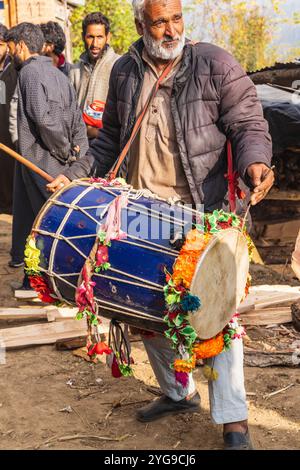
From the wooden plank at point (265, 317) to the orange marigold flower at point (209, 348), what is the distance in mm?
2057

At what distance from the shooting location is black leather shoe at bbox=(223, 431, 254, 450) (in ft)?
11.7

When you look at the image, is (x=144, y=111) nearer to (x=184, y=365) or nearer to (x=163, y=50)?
(x=163, y=50)

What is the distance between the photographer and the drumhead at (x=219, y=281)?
324 cm

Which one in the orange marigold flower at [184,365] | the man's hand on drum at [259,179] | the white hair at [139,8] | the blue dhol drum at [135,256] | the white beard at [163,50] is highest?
the white hair at [139,8]

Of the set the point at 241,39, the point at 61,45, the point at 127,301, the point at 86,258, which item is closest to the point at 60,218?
the point at 86,258

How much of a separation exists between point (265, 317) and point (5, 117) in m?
4.39

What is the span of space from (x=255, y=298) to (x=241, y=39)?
48.2 ft

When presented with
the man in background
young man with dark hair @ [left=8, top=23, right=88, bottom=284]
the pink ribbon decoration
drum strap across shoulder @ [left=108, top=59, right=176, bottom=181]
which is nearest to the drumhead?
the pink ribbon decoration

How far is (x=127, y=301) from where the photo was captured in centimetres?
341

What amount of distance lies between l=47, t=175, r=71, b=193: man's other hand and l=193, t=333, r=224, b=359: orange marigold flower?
40.7 inches

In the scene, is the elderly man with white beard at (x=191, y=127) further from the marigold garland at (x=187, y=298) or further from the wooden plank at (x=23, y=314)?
the wooden plank at (x=23, y=314)

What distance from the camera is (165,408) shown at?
4.10 m

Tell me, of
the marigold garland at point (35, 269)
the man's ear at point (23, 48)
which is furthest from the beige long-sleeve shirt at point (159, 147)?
the man's ear at point (23, 48)

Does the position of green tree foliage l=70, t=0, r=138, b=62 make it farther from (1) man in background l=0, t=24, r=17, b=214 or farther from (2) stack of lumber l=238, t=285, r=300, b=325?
(2) stack of lumber l=238, t=285, r=300, b=325
